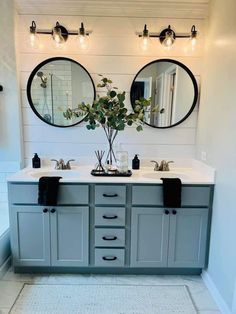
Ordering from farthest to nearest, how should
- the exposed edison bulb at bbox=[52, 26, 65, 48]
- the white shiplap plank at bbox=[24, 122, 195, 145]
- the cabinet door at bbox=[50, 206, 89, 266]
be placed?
the white shiplap plank at bbox=[24, 122, 195, 145] < the exposed edison bulb at bbox=[52, 26, 65, 48] < the cabinet door at bbox=[50, 206, 89, 266]

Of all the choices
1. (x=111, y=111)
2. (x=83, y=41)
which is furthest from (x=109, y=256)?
(x=83, y=41)

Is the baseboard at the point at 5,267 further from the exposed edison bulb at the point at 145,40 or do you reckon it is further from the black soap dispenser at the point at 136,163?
the exposed edison bulb at the point at 145,40

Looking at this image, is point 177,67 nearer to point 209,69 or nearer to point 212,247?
point 209,69

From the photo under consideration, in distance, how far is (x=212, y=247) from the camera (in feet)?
7.22

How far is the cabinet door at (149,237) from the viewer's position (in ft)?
7.35

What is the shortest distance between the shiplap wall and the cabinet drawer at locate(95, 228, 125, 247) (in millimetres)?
864

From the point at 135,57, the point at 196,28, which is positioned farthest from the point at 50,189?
the point at 196,28

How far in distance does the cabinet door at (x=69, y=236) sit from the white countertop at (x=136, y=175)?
30cm

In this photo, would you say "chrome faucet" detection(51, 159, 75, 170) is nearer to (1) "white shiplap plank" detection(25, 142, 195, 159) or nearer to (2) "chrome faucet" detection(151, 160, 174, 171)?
(1) "white shiplap plank" detection(25, 142, 195, 159)

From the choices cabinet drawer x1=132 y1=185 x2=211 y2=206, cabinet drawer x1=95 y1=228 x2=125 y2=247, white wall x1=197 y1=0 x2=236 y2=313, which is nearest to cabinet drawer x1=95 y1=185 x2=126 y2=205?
cabinet drawer x1=132 y1=185 x2=211 y2=206

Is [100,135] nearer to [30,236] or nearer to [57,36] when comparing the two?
[57,36]

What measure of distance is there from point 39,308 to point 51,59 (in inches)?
89.8

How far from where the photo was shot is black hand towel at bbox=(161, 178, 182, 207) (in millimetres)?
2166

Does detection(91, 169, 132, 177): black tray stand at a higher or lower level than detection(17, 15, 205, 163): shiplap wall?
lower
